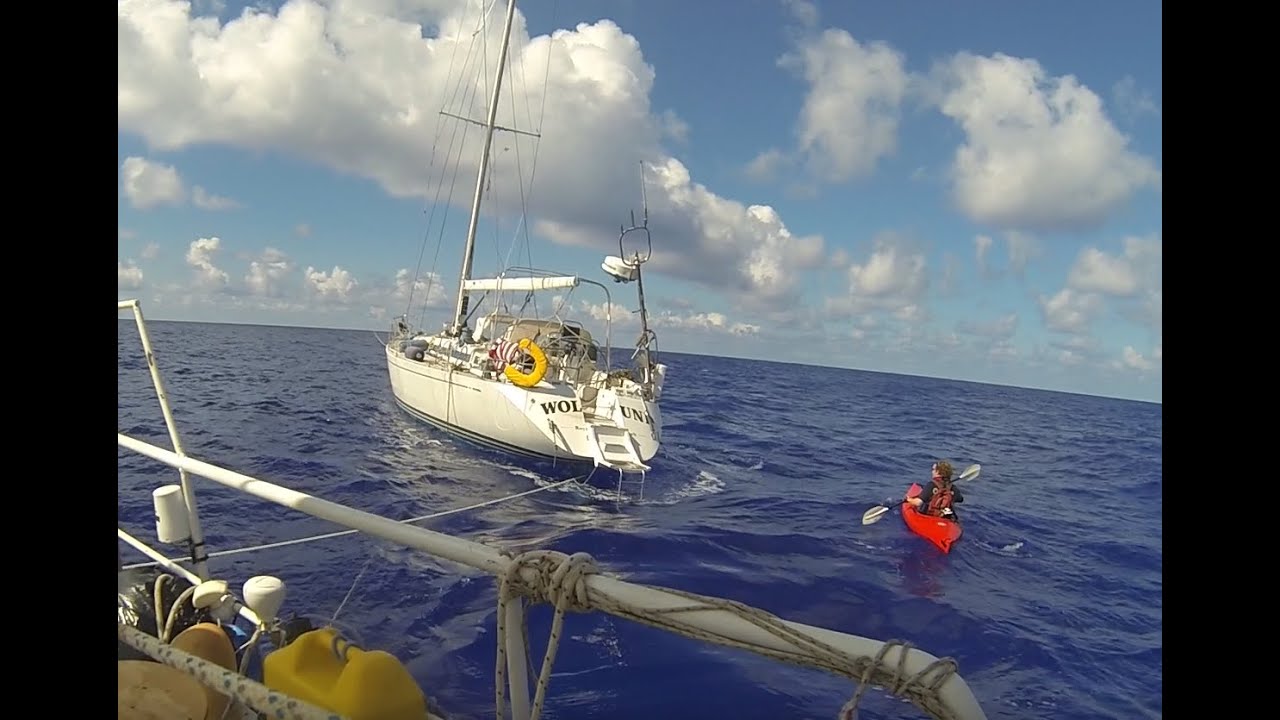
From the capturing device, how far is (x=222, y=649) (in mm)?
2961

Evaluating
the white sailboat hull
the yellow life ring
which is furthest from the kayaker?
the yellow life ring

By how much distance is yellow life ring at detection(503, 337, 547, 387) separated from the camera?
15.4m

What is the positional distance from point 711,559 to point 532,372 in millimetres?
7321

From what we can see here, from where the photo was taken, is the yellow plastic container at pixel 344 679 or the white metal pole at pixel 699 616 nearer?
the white metal pole at pixel 699 616

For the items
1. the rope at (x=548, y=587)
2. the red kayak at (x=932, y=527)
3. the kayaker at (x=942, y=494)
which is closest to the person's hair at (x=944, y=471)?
the kayaker at (x=942, y=494)

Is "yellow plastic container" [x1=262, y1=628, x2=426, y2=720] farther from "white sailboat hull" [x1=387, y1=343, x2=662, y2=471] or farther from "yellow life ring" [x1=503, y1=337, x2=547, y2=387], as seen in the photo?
"yellow life ring" [x1=503, y1=337, x2=547, y2=387]

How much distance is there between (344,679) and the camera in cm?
235

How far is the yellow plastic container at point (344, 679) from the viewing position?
2320 millimetres

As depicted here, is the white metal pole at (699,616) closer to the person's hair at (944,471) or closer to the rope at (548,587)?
the rope at (548,587)

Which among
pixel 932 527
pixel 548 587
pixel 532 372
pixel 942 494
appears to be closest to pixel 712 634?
pixel 548 587

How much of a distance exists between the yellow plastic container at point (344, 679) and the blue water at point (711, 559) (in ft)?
5.45

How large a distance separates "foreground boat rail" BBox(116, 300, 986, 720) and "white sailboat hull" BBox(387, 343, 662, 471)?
12.3 metres
